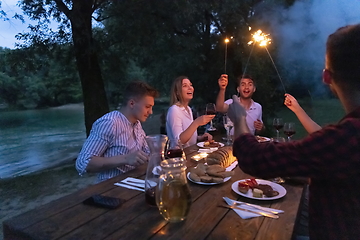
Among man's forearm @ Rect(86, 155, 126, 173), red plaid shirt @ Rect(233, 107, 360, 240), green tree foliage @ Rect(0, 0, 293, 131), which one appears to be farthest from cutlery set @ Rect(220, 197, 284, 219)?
green tree foliage @ Rect(0, 0, 293, 131)

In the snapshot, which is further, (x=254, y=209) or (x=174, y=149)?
(x=174, y=149)

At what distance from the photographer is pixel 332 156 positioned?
940 mm

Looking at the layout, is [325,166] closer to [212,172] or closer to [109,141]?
[212,172]

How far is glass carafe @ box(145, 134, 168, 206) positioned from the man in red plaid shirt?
0.44m

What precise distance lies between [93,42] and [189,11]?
6.98 ft

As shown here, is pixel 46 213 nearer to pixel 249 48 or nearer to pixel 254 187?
pixel 254 187

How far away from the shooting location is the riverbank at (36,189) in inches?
164

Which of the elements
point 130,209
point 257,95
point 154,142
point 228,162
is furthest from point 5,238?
point 257,95

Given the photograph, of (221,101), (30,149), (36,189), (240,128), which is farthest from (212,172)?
(30,149)

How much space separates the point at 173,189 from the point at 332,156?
612mm

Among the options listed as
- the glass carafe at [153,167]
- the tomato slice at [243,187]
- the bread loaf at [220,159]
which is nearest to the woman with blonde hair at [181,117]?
the bread loaf at [220,159]

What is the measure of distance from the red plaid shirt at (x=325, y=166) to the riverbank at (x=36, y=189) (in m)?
3.95

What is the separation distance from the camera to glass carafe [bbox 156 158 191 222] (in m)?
1.17

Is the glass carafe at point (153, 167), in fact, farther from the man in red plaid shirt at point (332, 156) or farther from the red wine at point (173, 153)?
the man in red plaid shirt at point (332, 156)
